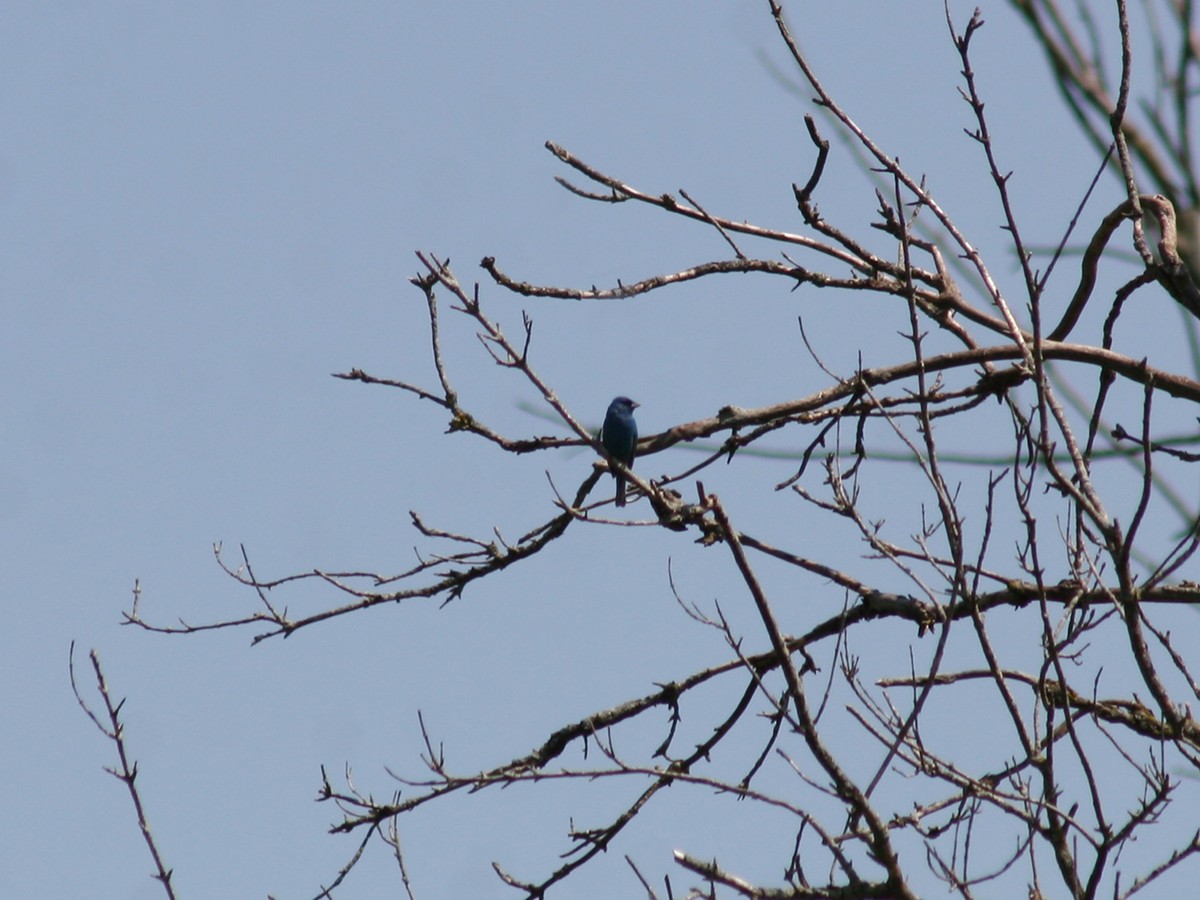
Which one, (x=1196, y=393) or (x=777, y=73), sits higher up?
(x=777, y=73)

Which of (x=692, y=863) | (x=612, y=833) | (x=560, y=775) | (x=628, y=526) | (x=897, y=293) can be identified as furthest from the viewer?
(x=897, y=293)

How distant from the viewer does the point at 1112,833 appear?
3871mm

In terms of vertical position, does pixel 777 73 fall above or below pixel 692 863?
above

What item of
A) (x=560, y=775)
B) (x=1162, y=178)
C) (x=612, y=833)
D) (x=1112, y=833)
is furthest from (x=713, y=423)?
(x=1162, y=178)

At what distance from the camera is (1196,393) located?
544 centimetres

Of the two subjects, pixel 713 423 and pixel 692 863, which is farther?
pixel 713 423

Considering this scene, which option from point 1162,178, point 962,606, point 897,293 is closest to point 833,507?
point 962,606

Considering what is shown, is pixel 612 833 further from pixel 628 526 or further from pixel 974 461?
pixel 974 461

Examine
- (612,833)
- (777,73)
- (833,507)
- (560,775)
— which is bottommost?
(560,775)

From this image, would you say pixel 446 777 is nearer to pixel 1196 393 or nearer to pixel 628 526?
pixel 628 526

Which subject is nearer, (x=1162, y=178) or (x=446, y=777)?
(x=1162, y=178)

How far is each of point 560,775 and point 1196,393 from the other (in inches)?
112

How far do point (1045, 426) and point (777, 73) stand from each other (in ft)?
4.00

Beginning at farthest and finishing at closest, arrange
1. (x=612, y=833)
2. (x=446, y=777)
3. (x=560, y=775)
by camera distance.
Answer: (x=612, y=833)
(x=446, y=777)
(x=560, y=775)
